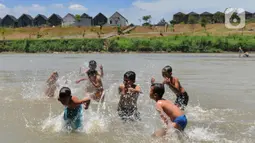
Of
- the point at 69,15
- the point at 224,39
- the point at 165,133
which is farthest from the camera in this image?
the point at 69,15

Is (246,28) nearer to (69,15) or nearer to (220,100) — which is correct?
(69,15)

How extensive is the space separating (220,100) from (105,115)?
453 cm

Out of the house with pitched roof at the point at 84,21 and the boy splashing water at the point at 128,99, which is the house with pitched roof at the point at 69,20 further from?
the boy splashing water at the point at 128,99

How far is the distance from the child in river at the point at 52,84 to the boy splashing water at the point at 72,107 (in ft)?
14.7

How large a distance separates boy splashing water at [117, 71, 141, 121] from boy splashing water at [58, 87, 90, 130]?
99 centimetres

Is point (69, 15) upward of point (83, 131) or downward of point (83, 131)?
upward

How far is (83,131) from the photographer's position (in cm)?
787

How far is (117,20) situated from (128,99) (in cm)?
10233

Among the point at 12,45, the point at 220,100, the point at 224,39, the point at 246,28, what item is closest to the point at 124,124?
the point at 220,100

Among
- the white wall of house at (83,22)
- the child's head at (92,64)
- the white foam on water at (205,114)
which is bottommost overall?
the white foam on water at (205,114)

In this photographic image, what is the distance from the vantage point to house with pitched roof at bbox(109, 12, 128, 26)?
109 m

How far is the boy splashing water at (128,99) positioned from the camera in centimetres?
781

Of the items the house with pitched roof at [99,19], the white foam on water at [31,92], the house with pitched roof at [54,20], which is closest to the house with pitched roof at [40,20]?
the house with pitched roof at [54,20]

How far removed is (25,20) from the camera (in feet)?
362
